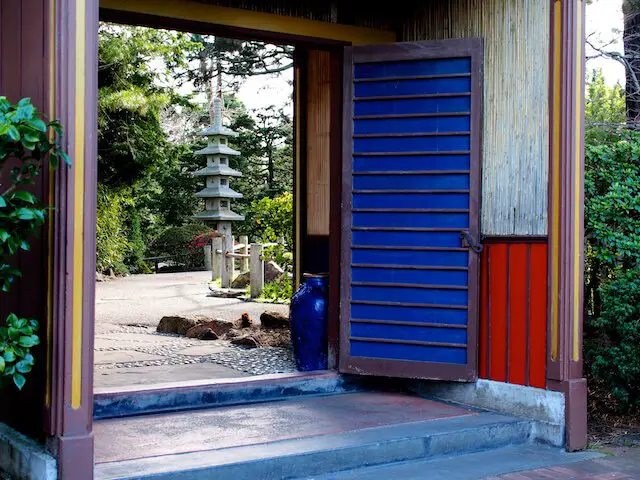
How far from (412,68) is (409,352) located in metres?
1.98

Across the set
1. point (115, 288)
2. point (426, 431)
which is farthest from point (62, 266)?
point (115, 288)

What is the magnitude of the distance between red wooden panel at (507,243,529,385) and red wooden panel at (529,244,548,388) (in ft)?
0.16

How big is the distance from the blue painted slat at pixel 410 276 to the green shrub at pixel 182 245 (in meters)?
18.1

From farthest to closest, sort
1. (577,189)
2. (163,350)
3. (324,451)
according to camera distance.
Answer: (163,350) → (577,189) → (324,451)

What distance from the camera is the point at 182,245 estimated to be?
79.5ft

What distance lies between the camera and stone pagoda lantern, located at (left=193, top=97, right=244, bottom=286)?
902 inches

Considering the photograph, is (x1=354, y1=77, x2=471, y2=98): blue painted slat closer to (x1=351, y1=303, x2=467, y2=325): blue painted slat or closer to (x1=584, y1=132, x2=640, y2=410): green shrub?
(x1=584, y1=132, x2=640, y2=410): green shrub

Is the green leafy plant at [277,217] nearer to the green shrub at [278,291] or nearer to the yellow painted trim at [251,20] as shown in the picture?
the green shrub at [278,291]

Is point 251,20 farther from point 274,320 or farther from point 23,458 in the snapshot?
point 274,320

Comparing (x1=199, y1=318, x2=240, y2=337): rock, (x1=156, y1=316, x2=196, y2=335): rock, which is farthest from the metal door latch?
(x1=156, y1=316, x2=196, y2=335): rock

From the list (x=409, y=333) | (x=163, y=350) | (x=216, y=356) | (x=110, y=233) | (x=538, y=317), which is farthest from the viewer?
(x=110, y=233)

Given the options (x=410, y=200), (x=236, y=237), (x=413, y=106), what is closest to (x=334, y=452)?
(x=410, y=200)

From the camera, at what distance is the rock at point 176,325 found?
30.2 feet

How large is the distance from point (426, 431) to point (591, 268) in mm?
2370
